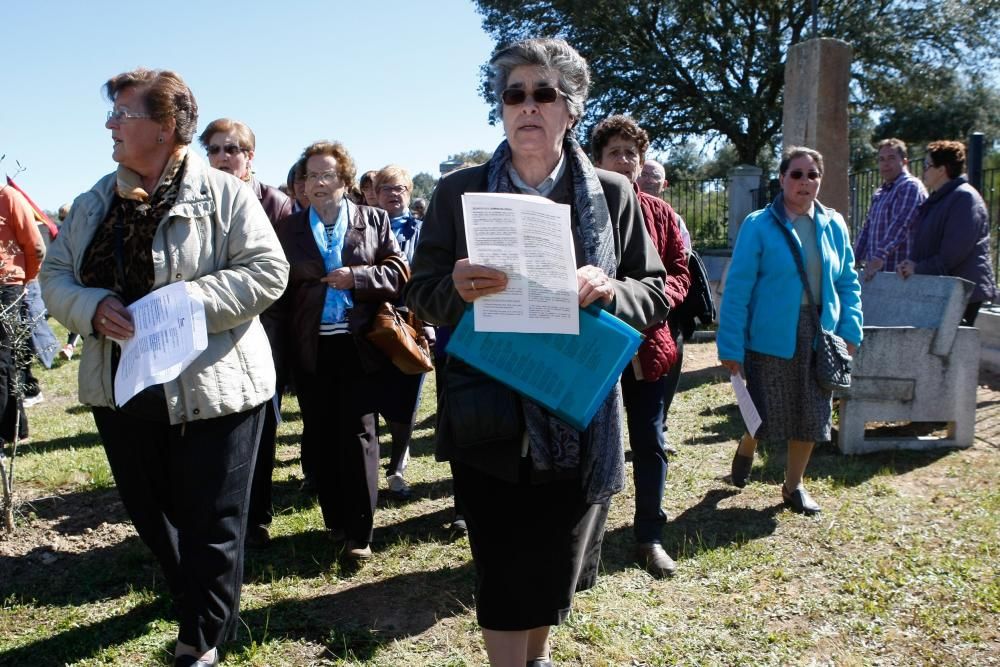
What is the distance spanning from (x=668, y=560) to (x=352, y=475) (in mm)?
1581

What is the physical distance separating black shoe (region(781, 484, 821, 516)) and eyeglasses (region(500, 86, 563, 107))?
3.14 meters

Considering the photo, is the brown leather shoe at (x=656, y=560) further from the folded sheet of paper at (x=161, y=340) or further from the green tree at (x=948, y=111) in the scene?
the green tree at (x=948, y=111)

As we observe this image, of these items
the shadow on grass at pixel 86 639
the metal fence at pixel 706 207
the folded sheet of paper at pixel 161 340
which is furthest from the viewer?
the metal fence at pixel 706 207

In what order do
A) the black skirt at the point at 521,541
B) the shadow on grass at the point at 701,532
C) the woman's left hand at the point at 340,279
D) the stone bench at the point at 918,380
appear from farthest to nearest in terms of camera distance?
the stone bench at the point at 918,380
the shadow on grass at the point at 701,532
the woman's left hand at the point at 340,279
the black skirt at the point at 521,541

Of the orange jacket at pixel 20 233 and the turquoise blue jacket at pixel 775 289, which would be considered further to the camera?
the orange jacket at pixel 20 233

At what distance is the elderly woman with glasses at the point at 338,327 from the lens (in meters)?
4.14

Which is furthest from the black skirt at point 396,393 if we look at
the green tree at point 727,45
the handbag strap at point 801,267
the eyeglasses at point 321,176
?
the green tree at point 727,45

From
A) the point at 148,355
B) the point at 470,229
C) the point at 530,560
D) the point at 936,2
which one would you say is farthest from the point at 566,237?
the point at 936,2

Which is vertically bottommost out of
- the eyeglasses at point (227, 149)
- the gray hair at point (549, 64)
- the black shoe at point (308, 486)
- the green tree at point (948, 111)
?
the black shoe at point (308, 486)

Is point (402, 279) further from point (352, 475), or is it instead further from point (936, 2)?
point (936, 2)

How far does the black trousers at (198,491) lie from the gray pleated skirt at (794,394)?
2.74m

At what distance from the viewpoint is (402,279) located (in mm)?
4352

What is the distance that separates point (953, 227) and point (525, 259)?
19.4 feet

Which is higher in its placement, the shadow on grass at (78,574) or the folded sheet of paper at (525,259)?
the folded sheet of paper at (525,259)
